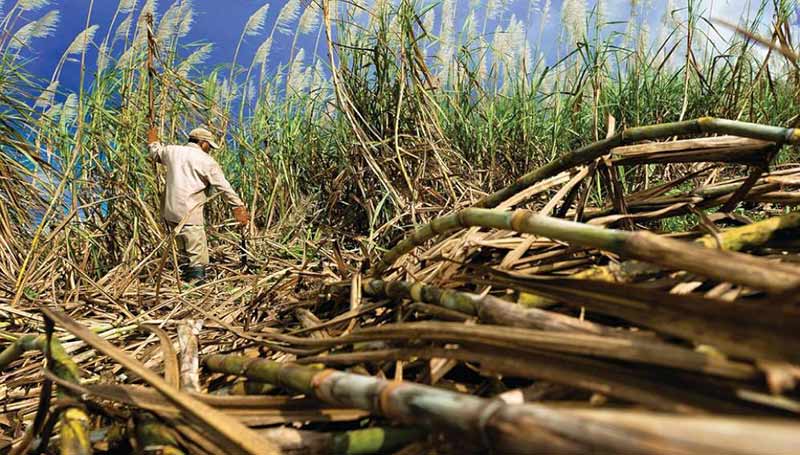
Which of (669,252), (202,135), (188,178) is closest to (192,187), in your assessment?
(188,178)

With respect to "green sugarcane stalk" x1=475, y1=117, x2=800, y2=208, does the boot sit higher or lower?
lower

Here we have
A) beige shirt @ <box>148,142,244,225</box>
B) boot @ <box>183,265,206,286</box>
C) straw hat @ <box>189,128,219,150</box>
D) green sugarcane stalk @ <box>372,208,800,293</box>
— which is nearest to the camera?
green sugarcane stalk @ <box>372,208,800,293</box>

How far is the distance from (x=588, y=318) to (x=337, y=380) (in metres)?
0.25

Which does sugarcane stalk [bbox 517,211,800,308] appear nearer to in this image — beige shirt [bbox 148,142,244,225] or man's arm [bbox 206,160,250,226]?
man's arm [bbox 206,160,250,226]

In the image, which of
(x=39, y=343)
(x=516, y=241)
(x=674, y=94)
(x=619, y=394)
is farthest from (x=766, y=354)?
(x=674, y=94)

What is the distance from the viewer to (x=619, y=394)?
1.06 ft

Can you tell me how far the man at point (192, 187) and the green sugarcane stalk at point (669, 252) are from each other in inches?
126

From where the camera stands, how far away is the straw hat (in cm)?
400

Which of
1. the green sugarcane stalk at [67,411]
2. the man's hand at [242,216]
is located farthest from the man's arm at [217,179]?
the green sugarcane stalk at [67,411]

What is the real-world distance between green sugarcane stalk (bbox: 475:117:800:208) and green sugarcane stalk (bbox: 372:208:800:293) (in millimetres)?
288

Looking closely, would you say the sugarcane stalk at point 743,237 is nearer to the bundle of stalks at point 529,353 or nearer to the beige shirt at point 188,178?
the bundle of stalks at point 529,353

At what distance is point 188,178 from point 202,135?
0.34m

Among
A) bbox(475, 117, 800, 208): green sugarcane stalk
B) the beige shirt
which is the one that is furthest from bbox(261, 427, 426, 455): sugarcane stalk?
the beige shirt

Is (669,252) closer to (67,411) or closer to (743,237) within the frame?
(743,237)
